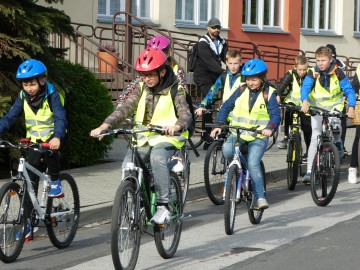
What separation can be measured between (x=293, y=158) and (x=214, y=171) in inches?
61.8

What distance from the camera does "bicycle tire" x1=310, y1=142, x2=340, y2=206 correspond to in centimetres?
1241

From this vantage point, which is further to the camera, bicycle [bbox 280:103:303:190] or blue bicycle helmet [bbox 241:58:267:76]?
bicycle [bbox 280:103:303:190]

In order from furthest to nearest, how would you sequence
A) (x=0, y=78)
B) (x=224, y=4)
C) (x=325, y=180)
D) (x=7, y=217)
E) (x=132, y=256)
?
(x=224, y=4) < (x=0, y=78) < (x=325, y=180) < (x=7, y=217) < (x=132, y=256)

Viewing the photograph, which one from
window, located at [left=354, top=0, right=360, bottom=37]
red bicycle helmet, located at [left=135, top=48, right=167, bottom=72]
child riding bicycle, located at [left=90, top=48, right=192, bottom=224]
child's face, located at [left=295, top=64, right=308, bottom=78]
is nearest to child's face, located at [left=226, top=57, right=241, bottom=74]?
child's face, located at [left=295, top=64, right=308, bottom=78]

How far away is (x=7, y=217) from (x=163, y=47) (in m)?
3.21

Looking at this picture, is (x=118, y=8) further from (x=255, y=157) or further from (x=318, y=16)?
(x=255, y=157)

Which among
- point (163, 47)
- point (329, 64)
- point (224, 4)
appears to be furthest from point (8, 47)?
point (224, 4)

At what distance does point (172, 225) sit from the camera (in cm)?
912

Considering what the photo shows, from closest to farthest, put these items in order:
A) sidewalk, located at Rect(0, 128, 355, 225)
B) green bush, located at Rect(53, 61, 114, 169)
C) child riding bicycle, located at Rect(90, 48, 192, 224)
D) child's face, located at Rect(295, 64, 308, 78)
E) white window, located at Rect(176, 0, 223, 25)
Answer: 1. child riding bicycle, located at Rect(90, 48, 192, 224)
2. sidewalk, located at Rect(0, 128, 355, 225)
3. green bush, located at Rect(53, 61, 114, 169)
4. child's face, located at Rect(295, 64, 308, 78)
5. white window, located at Rect(176, 0, 223, 25)

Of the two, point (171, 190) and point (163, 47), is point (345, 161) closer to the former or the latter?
point (163, 47)

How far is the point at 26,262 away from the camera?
9.02 metres

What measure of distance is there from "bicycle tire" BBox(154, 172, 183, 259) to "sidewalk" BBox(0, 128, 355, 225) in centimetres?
200

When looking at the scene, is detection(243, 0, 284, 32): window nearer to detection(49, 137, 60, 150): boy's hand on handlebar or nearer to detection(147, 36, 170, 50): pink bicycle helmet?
detection(147, 36, 170, 50): pink bicycle helmet

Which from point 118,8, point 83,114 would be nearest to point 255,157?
point 83,114
